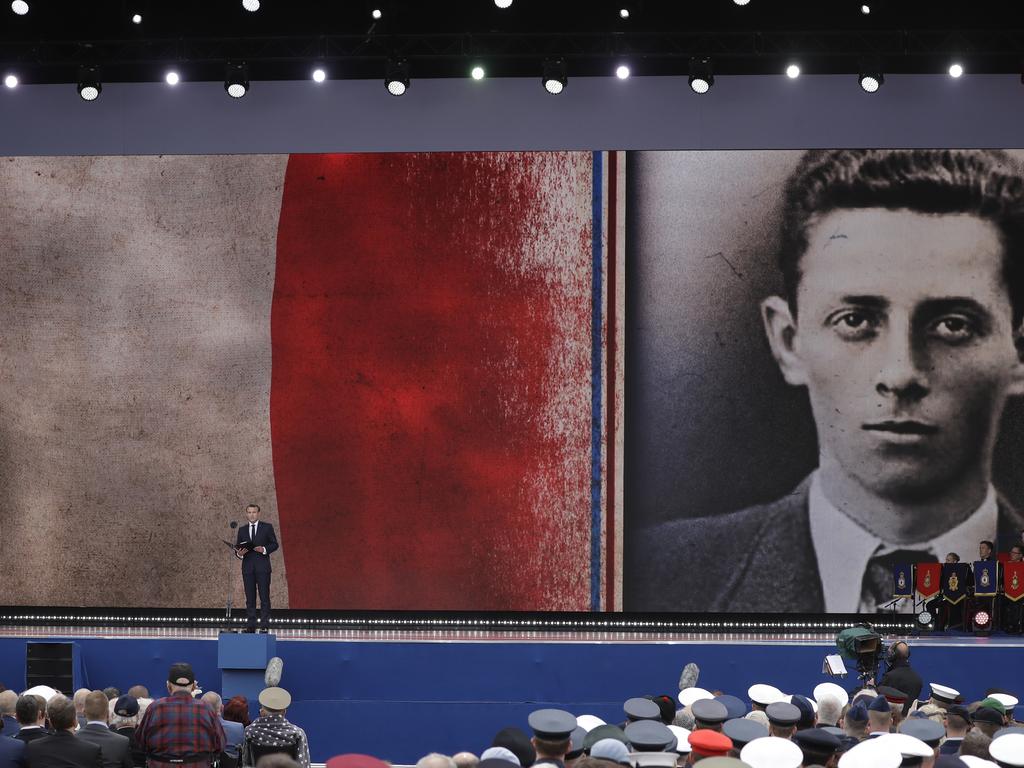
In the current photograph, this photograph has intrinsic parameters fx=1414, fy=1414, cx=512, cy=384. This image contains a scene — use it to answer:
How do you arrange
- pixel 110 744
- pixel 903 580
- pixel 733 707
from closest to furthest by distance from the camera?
1. pixel 110 744
2. pixel 733 707
3. pixel 903 580

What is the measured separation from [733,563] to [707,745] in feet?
32.7

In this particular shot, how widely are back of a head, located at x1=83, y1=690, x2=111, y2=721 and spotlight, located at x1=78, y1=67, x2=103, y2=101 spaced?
9.51 meters

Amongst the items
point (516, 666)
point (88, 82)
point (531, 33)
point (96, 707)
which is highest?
point (531, 33)

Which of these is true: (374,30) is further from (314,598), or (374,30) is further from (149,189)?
(314,598)

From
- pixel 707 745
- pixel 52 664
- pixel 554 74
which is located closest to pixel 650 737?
pixel 707 745

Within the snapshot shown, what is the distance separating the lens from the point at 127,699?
7.04 meters

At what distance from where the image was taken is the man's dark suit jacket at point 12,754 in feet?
18.4

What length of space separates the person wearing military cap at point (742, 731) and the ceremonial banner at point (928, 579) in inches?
356

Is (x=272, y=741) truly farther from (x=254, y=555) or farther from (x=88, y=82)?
(x=88, y=82)

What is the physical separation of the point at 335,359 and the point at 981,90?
7.64m

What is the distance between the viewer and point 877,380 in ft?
49.2

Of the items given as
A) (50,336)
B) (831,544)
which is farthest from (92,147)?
(831,544)

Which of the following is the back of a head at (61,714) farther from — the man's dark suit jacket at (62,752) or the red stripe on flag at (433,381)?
the red stripe on flag at (433,381)

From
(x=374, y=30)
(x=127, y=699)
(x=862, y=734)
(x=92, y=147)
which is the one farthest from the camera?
(x=92, y=147)
